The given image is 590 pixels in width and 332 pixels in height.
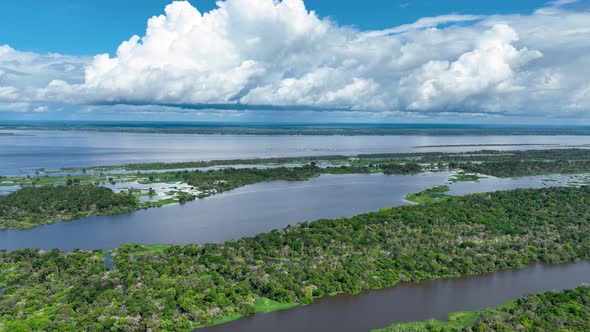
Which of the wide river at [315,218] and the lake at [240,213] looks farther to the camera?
the lake at [240,213]

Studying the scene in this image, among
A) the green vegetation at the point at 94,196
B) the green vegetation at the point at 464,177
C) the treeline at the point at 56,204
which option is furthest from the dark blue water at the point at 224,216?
the green vegetation at the point at 464,177

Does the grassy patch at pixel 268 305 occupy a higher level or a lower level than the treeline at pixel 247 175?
lower

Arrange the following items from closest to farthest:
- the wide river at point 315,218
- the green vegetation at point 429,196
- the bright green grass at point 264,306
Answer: the bright green grass at point 264,306 → the wide river at point 315,218 → the green vegetation at point 429,196

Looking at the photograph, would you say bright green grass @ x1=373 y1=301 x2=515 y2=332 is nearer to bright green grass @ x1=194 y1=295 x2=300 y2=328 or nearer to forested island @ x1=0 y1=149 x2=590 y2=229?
bright green grass @ x1=194 y1=295 x2=300 y2=328

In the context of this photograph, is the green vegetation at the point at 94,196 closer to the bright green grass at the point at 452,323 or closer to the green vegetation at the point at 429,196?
the green vegetation at the point at 429,196

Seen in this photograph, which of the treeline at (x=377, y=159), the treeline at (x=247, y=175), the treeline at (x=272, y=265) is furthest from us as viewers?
the treeline at (x=377, y=159)

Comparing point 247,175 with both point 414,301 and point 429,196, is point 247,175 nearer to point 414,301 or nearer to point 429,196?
point 429,196
